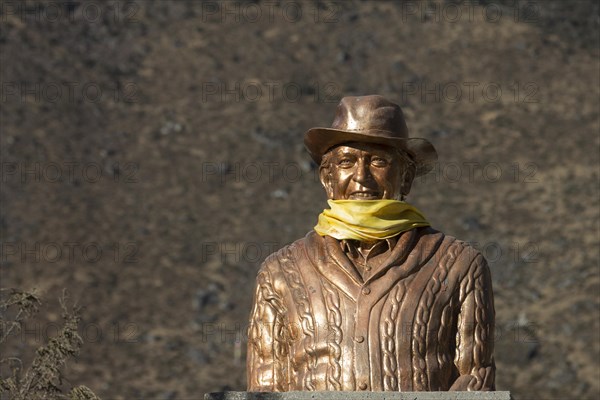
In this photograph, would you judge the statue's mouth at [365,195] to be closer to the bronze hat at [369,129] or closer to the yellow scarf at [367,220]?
the yellow scarf at [367,220]

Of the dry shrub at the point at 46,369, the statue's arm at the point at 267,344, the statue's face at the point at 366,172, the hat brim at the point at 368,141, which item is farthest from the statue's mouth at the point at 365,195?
the dry shrub at the point at 46,369

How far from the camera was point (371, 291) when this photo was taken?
10.3 m

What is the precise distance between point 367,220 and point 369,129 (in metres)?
0.49

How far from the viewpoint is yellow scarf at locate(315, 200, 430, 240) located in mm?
10445

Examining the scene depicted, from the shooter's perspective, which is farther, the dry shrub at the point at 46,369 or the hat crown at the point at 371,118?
the dry shrub at the point at 46,369

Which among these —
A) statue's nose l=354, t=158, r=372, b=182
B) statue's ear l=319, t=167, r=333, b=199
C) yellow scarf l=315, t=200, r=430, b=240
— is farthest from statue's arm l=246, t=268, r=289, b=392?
statue's nose l=354, t=158, r=372, b=182

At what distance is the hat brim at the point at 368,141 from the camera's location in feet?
34.5

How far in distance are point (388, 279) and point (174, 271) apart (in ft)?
67.0

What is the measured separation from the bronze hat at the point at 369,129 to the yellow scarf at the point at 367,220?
1.06 feet

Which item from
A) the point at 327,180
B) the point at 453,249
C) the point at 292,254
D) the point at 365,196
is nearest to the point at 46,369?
the point at 292,254

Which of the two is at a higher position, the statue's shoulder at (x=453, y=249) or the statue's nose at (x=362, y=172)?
the statue's nose at (x=362, y=172)

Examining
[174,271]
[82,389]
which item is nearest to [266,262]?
[82,389]

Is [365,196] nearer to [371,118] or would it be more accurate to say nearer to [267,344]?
[371,118]

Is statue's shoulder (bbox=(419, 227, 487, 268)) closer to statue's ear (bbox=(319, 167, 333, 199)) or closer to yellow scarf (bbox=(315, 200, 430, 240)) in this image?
yellow scarf (bbox=(315, 200, 430, 240))
